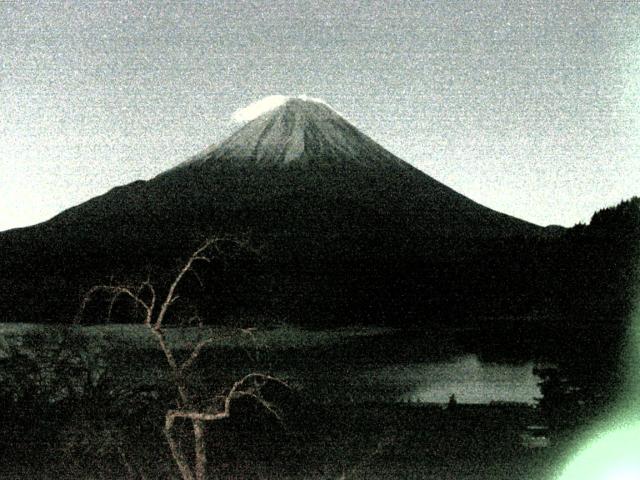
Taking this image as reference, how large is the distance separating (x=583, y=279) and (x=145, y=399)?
32.6 m

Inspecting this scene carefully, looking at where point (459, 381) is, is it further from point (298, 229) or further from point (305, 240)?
point (298, 229)

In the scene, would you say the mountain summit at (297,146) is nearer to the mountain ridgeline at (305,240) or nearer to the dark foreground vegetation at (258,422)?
the mountain ridgeline at (305,240)

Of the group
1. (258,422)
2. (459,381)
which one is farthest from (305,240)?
(258,422)

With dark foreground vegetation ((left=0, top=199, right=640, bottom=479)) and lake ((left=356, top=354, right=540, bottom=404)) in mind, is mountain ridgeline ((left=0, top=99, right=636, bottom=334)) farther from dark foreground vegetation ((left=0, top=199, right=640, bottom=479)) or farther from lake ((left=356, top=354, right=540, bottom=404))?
dark foreground vegetation ((left=0, top=199, right=640, bottom=479))

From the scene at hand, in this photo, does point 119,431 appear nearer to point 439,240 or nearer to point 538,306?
point 538,306

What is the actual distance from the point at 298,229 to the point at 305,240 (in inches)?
218

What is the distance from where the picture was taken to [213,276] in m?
74.9

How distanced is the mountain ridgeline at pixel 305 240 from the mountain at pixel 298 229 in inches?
7.8

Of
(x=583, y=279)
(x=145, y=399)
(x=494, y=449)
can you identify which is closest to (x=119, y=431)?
(x=145, y=399)

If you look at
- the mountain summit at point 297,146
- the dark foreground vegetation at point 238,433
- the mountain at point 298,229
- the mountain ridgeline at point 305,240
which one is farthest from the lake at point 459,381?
the mountain summit at point 297,146

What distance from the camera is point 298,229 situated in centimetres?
11050

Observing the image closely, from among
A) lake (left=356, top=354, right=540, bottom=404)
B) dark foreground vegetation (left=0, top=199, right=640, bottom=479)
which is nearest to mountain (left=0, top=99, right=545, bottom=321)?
lake (left=356, top=354, right=540, bottom=404)

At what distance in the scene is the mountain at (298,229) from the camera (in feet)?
246

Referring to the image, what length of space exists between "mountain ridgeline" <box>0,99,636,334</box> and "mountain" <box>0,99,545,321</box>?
0.65ft
